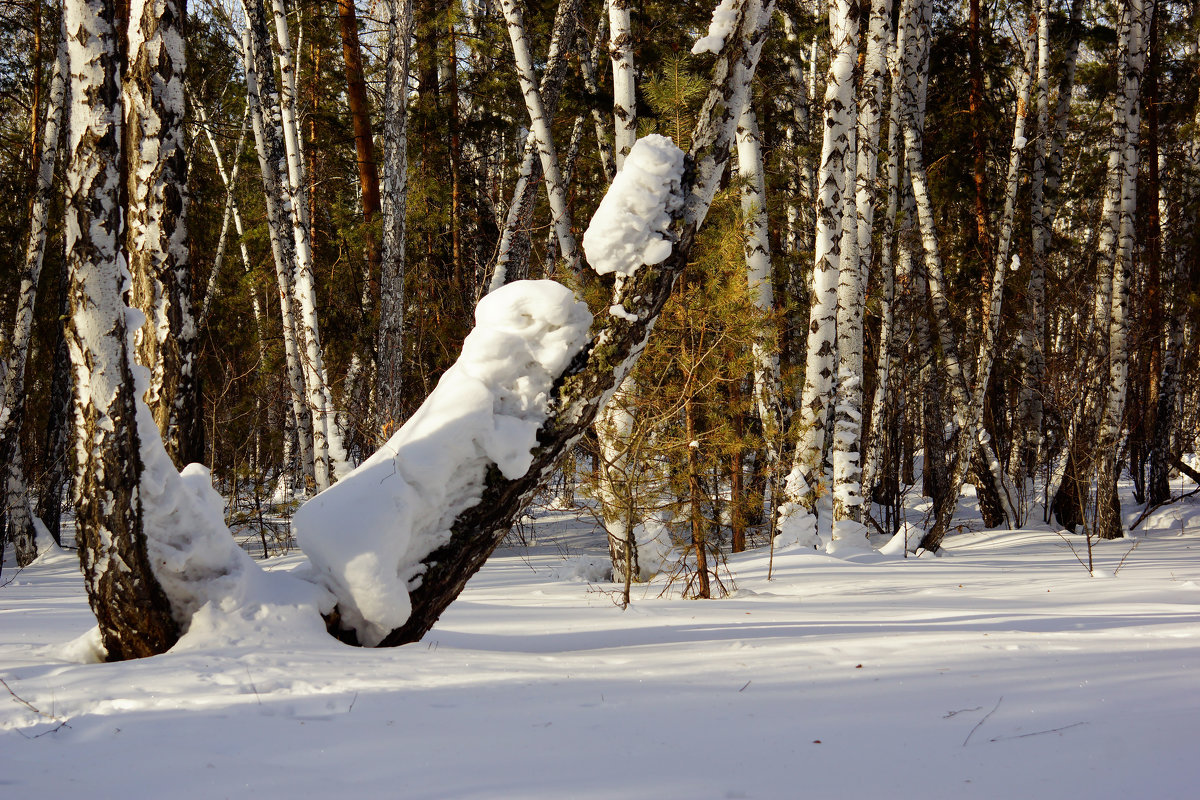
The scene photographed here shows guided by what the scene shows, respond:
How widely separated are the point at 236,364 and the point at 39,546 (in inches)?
261

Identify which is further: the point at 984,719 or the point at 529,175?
the point at 529,175

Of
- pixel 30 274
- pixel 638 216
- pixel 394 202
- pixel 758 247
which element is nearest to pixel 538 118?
pixel 394 202

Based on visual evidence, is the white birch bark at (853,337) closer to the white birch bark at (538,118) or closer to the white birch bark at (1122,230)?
the white birch bark at (538,118)

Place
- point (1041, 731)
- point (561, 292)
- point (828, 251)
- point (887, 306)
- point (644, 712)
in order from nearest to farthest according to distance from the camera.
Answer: point (1041, 731) < point (644, 712) < point (561, 292) < point (828, 251) < point (887, 306)

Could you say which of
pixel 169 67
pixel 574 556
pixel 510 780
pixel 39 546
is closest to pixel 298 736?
pixel 510 780

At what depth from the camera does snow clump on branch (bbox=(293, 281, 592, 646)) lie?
3.17 metres

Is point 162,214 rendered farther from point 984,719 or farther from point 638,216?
point 984,719

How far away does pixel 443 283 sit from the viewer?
10.5 m

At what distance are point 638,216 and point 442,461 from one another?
1.34 metres

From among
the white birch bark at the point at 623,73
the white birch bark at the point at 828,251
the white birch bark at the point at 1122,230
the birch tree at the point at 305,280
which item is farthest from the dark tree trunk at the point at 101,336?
the white birch bark at the point at 1122,230

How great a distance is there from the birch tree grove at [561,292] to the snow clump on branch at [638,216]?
21mm

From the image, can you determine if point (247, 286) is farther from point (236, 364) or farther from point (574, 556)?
point (574, 556)

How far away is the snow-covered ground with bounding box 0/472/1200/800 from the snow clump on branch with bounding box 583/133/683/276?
5.45 feet

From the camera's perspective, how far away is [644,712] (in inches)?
92.7
